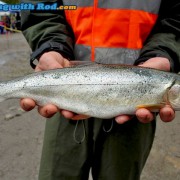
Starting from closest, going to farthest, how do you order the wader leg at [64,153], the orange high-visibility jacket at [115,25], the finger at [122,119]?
the finger at [122,119] → the orange high-visibility jacket at [115,25] → the wader leg at [64,153]

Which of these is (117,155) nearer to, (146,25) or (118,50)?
(118,50)

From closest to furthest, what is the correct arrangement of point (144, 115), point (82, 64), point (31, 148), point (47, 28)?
point (144, 115) → point (82, 64) → point (47, 28) → point (31, 148)

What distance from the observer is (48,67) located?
237 centimetres

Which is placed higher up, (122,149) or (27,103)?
(27,103)

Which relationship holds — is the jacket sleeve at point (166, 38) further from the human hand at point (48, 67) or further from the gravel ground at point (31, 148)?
the gravel ground at point (31, 148)

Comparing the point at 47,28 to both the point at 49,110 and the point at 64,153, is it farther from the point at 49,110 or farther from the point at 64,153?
the point at 64,153

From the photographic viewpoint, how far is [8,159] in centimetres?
391

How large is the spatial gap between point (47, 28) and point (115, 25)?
55cm

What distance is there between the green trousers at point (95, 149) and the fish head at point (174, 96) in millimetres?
270

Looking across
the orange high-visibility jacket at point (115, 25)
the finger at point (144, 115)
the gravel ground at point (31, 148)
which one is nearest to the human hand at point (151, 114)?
the finger at point (144, 115)

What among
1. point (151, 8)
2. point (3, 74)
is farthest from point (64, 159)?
point (3, 74)

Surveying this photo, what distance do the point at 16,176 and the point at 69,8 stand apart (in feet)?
6.50

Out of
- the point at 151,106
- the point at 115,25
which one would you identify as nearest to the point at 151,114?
the point at 151,106

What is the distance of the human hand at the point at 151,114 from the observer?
2.07 m
